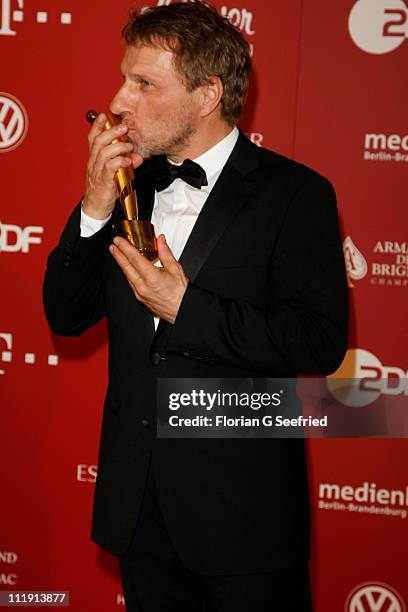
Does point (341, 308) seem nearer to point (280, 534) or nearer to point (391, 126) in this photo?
point (280, 534)

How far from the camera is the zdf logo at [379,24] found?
272cm

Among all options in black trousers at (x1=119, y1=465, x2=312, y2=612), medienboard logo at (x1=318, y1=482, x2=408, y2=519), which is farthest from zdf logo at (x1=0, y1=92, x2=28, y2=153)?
medienboard logo at (x1=318, y1=482, x2=408, y2=519)

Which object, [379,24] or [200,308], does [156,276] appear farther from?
[379,24]

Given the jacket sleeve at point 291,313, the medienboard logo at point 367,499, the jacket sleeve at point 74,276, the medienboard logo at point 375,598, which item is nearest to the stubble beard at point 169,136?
the jacket sleeve at point 74,276

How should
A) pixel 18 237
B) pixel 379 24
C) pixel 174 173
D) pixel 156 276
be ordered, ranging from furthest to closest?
pixel 18 237, pixel 379 24, pixel 174 173, pixel 156 276

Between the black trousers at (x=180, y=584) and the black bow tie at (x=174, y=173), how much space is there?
0.70 meters

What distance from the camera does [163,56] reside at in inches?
76.2

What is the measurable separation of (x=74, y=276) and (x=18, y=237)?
1.12m

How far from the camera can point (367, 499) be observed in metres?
2.94

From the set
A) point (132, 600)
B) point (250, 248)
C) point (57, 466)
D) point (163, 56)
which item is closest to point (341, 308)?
point (250, 248)

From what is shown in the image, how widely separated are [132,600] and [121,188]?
1.02 m

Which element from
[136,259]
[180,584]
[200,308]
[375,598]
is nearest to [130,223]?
[136,259]

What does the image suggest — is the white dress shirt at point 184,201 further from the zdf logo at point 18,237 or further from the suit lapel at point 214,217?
the zdf logo at point 18,237

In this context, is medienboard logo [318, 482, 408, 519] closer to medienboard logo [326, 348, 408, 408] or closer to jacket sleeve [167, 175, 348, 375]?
medienboard logo [326, 348, 408, 408]
